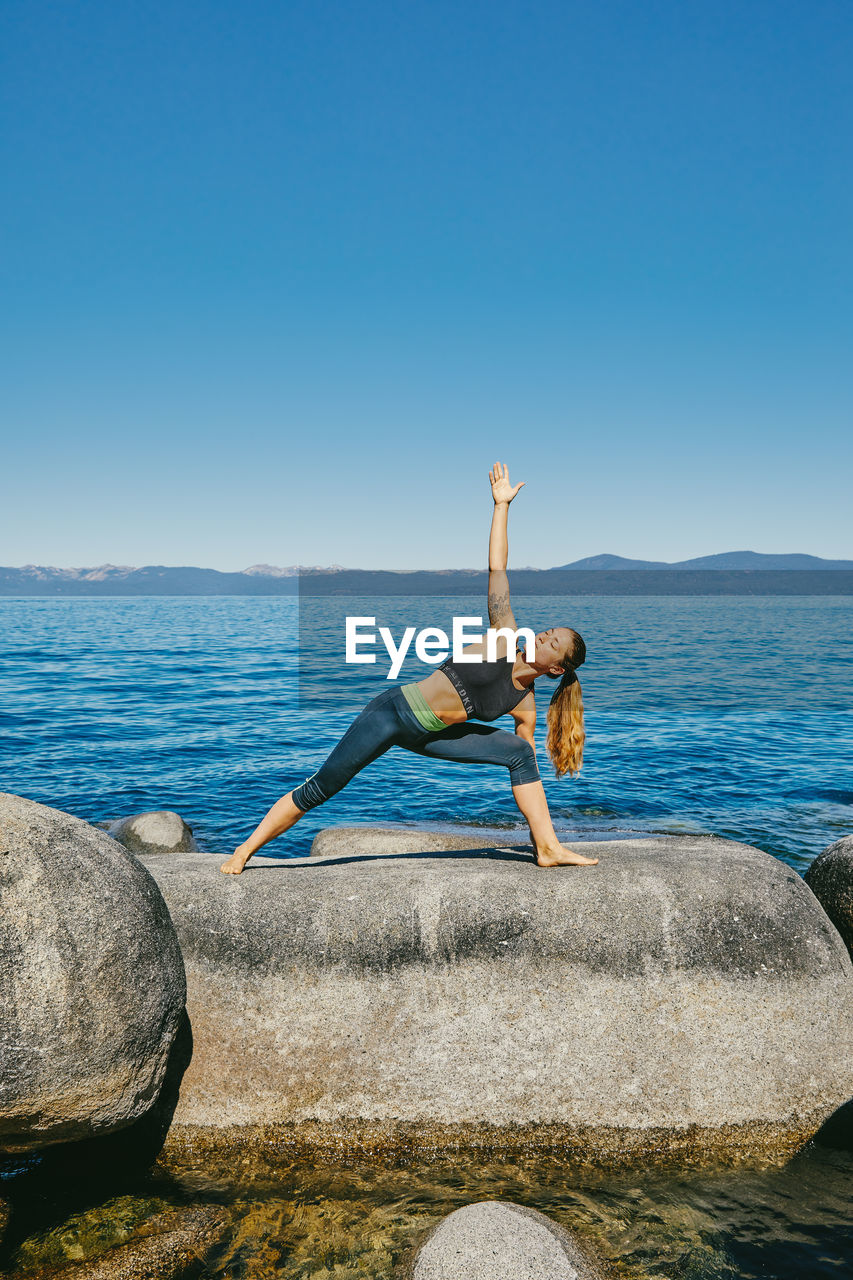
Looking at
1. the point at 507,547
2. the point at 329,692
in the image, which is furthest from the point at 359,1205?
the point at 329,692

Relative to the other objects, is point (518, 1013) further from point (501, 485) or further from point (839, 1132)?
point (501, 485)

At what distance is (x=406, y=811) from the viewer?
1460 cm

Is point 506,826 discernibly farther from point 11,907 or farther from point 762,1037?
point 11,907

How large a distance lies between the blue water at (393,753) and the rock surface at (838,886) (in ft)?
13.6

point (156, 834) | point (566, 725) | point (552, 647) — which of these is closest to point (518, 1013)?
point (566, 725)

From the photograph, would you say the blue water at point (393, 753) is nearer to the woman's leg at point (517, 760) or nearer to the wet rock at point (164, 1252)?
the woman's leg at point (517, 760)

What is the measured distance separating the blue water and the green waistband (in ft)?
16.9

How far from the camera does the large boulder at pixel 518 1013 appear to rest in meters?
5.09

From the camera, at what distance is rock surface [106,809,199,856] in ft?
36.5

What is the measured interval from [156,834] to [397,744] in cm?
630

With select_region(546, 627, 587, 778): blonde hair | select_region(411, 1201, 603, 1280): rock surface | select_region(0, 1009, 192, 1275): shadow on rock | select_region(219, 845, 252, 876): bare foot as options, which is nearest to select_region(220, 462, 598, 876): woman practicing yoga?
select_region(219, 845, 252, 876): bare foot

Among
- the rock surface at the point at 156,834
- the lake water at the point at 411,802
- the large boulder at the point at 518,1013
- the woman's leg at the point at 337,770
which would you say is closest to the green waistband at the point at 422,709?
the woman's leg at the point at 337,770

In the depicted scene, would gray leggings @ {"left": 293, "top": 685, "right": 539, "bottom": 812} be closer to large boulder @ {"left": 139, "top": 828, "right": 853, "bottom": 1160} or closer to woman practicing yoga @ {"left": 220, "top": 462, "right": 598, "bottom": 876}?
woman practicing yoga @ {"left": 220, "top": 462, "right": 598, "bottom": 876}

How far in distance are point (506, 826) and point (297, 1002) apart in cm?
809
